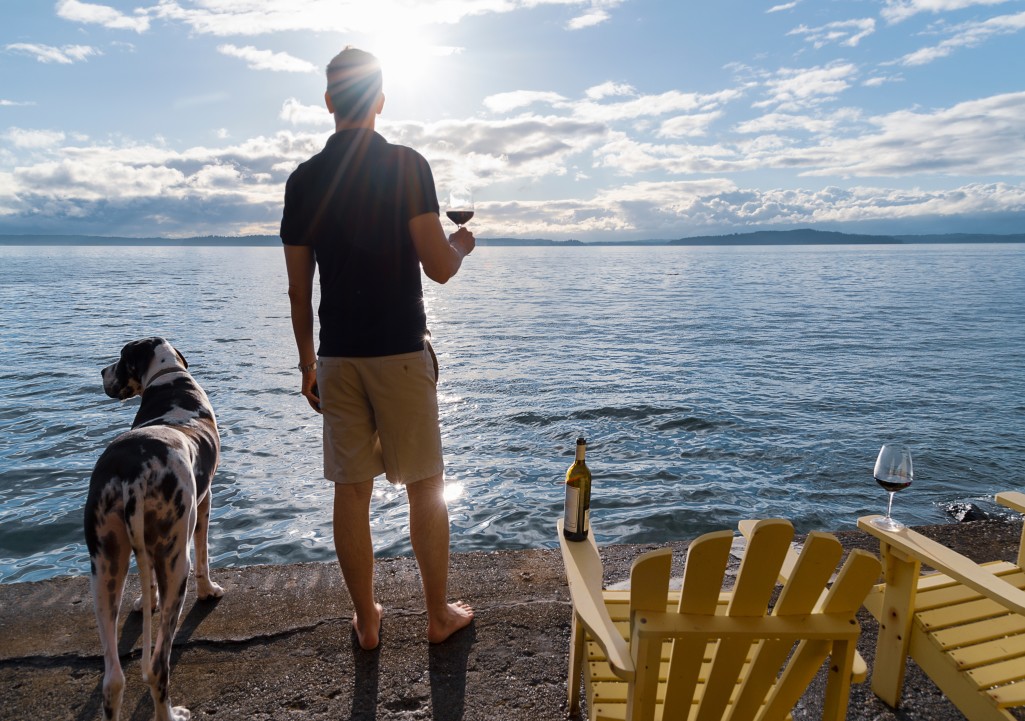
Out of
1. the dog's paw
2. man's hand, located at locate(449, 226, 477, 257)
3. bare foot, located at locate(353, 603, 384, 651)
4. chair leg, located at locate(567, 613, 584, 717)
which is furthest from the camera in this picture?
the dog's paw

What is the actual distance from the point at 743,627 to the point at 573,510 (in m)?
0.98

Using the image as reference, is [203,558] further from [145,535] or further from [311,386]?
[311,386]

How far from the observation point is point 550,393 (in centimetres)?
1366

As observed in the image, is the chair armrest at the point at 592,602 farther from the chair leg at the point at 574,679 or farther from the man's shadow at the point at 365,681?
the man's shadow at the point at 365,681

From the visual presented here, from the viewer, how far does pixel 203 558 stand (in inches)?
151

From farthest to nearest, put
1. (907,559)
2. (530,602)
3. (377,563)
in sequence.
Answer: (377,563) → (530,602) → (907,559)

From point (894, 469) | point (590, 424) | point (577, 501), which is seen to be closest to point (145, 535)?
point (577, 501)

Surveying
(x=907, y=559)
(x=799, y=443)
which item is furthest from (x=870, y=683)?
(x=799, y=443)

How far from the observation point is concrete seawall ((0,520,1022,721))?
3100 millimetres

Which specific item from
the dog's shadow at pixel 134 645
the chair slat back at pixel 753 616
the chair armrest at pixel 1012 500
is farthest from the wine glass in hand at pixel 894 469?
the dog's shadow at pixel 134 645

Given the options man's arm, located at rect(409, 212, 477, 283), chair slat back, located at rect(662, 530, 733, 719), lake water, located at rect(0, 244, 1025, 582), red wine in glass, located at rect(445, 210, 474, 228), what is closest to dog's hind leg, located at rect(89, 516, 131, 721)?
man's arm, located at rect(409, 212, 477, 283)

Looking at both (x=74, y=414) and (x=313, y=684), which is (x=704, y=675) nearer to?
(x=313, y=684)

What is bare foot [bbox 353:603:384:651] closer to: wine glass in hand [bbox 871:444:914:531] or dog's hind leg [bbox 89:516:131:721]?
dog's hind leg [bbox 89:516:131:721]

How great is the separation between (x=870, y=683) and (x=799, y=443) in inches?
299
